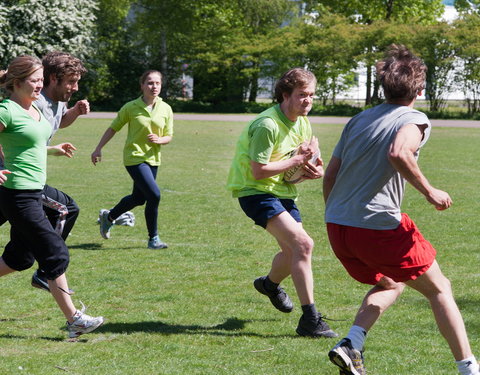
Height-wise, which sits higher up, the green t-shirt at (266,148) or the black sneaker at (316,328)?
the green t-shirt at (266,148)

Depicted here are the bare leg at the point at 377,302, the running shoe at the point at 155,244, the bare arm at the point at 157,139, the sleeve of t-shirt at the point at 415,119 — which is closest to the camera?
the sleeve of t-shirt at the point at 415,119

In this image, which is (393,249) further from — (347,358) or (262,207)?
(262,207)

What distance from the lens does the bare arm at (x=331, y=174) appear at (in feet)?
14.3

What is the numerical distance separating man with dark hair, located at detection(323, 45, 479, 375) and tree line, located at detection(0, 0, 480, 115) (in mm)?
34483

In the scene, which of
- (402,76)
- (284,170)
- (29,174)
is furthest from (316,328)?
(29,174)

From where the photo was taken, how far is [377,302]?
4449 mm

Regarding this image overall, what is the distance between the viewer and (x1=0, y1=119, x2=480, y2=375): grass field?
4.74m

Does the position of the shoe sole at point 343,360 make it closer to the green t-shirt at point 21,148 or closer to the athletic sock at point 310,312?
the athletic sock at point 310,312

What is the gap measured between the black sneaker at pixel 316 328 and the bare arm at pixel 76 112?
2286 millimetres

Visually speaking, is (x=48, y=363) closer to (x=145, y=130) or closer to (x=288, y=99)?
(x=288, y=99)

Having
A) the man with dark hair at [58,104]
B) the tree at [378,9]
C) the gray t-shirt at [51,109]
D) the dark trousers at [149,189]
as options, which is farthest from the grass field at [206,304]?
the tree at [378,9]

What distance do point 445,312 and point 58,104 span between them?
130 inches

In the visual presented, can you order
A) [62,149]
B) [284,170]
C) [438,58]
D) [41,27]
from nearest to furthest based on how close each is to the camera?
[284,170] → [62,149] → [438,58] → [41,27]

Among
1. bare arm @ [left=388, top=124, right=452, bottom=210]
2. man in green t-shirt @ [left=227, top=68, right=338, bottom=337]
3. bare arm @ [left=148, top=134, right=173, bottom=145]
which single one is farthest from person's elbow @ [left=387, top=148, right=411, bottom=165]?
bare arm @ [left=148, top=134, right=173, bottom=145]
